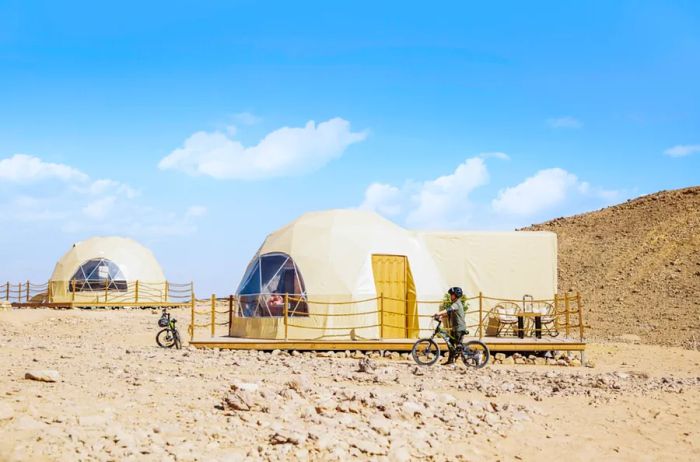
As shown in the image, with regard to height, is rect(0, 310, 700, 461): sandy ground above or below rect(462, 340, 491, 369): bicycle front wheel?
below

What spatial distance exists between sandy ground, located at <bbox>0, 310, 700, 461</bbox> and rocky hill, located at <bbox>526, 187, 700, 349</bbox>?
14.6 metres

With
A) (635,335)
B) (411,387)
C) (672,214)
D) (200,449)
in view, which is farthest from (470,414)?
(672,214)

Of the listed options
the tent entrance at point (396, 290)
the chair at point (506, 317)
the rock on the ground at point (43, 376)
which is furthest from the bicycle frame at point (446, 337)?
the rock on the ground at point (43, 376)

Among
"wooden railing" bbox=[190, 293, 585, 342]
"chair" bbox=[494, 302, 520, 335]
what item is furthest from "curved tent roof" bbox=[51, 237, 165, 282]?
"chair" bbox=[494, 302, 520, 335]

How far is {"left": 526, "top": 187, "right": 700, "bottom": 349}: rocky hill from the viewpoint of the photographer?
26453 mm

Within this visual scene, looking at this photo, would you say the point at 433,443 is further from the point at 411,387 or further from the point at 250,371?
the point at 250,371

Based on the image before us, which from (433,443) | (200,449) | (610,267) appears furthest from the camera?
(610,267)

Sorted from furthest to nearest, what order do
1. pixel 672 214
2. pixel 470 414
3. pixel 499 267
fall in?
1. pixel 672 214
2. pixel 499 267
3. pixel 470 414

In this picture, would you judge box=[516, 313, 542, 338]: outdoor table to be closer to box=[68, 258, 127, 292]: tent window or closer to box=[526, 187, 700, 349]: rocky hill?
box=[526, 187, 700, 349]: rocky hill

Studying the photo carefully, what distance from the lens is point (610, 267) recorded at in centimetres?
3347

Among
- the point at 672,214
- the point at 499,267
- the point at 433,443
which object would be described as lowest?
the point at 433,443

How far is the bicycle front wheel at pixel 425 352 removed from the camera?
1266cm

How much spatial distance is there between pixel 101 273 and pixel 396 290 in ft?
62.1

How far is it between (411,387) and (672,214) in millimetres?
31560
